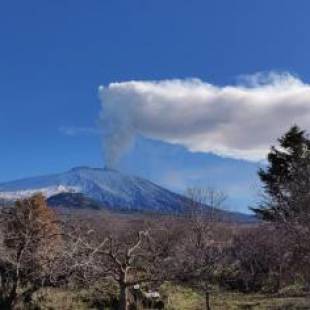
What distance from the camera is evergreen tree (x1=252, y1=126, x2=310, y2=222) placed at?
18.7 m

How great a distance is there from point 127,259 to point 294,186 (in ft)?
22.8

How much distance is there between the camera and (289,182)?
21.8 metres

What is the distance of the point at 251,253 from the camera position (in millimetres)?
35156

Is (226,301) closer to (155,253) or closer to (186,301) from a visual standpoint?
(186,301)

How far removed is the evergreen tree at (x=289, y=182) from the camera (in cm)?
1871

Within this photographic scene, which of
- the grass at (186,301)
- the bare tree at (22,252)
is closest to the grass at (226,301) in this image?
the grass at (186,301)

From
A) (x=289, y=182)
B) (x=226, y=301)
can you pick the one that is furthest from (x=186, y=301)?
(x=289, y=182)

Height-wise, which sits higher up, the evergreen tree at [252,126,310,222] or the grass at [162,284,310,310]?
the evergreen tree at [252,126,310,222]

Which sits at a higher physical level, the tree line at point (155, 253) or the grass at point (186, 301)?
the tree line at point (155, 253)

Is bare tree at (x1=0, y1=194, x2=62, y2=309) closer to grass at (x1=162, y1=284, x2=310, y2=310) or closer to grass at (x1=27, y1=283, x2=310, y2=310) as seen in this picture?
grass at (x1=27, y1=283, x2=310, y2=310)

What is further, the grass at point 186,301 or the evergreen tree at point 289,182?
the grass at point 186,301

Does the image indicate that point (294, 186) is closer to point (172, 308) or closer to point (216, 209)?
point (172, 308)

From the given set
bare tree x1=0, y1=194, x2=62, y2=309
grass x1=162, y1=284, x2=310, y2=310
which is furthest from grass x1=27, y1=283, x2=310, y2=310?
bare tree x1=0, y1=194, x2=62, y2=309

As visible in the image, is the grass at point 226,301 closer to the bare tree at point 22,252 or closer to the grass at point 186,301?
the grass at point 186,301
